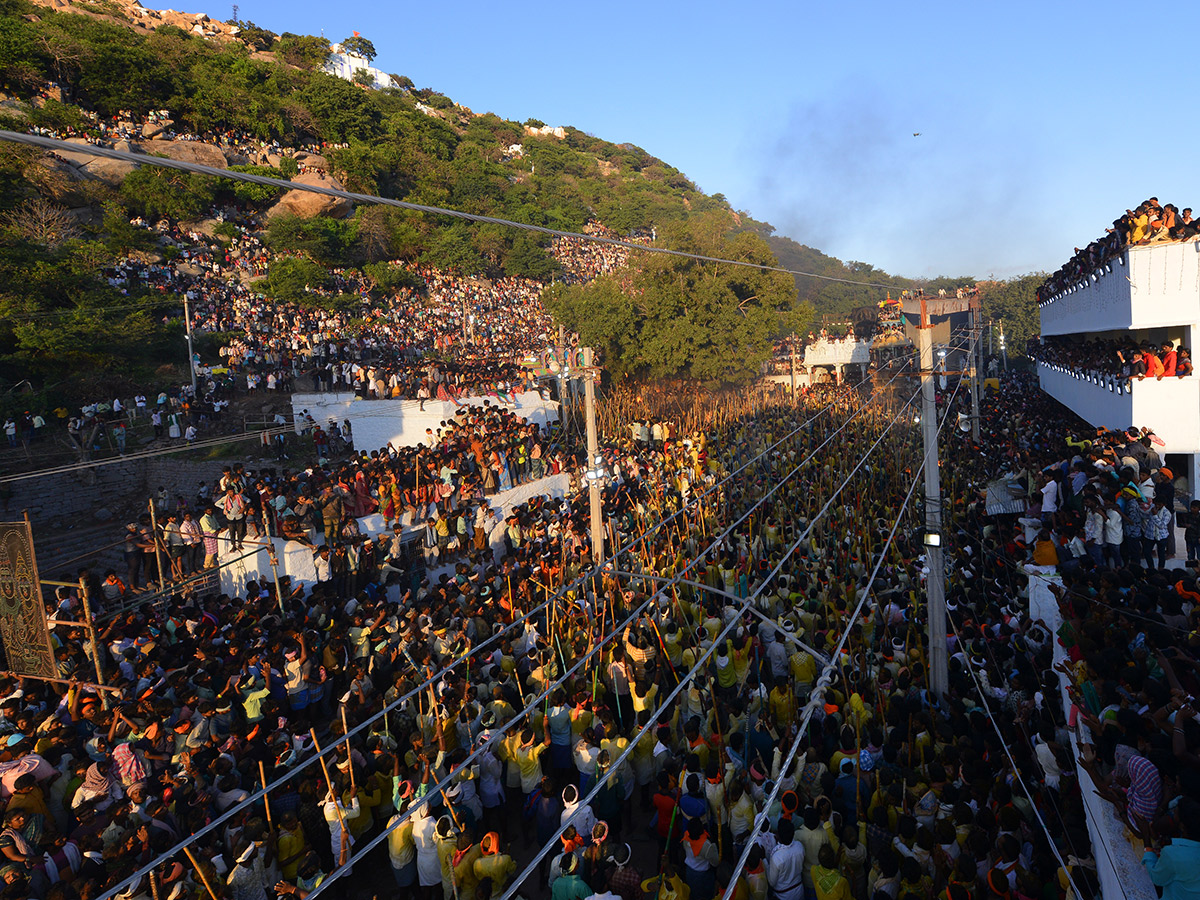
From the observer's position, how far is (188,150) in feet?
141

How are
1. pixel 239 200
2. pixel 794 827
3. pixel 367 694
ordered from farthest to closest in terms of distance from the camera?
pixel 239 200 → pixel 367 694 → pixel 794 827

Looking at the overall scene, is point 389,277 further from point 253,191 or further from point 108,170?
point 108,170

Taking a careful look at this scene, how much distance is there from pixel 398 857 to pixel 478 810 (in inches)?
37.0

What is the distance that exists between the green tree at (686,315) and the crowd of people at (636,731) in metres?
17.5

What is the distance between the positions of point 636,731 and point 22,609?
6961 mm

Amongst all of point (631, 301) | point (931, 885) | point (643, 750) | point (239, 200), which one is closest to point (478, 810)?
point (643, 750)

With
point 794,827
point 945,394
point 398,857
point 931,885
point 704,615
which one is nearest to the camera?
point 931,885

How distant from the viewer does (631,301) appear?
3061 cm

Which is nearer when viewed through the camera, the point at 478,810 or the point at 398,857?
the point at 398,857

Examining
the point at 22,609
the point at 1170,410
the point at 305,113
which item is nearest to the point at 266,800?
the point at 22,609

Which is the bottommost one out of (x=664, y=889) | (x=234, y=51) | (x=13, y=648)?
(x=664, y=889)

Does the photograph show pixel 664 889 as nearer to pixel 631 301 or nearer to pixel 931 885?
pixel 931 885

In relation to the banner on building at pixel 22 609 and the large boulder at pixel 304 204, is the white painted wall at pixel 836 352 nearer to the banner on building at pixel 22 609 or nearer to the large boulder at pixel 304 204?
the large boulder at pixel 304 204

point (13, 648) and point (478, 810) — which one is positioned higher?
point (13, 648)
